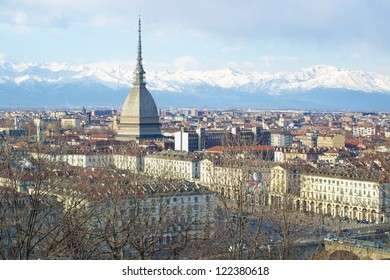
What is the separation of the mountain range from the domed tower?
270 feet

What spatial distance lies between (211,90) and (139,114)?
5527 inches

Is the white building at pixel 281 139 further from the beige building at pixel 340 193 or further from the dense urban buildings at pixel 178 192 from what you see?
the beige building at pixel 340 193

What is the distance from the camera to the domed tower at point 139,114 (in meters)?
52.4

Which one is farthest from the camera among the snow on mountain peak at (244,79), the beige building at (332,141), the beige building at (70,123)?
the snow on mountain peak at (244,79)

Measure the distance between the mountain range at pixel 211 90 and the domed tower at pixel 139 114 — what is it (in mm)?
82349

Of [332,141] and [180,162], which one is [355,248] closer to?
[180,162]

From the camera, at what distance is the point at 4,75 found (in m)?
174

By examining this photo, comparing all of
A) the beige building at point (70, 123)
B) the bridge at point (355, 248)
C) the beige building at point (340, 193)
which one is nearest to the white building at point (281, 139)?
the beige building at point (70, 123)

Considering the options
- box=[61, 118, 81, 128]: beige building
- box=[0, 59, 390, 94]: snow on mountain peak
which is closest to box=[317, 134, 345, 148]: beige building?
box=[61, 118, 81, 128]: beige building

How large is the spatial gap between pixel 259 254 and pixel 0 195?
269 centimetres

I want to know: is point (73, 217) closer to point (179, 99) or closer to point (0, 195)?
point (0, 195)

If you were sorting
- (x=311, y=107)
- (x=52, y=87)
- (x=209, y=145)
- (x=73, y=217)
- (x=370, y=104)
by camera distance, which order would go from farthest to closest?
(x=52, y=87) < (x=311, y=107) < (x=370, y=104) < (x=209, y=145) < (x=73, y=217)

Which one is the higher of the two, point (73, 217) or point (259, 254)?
point (73, 217)
